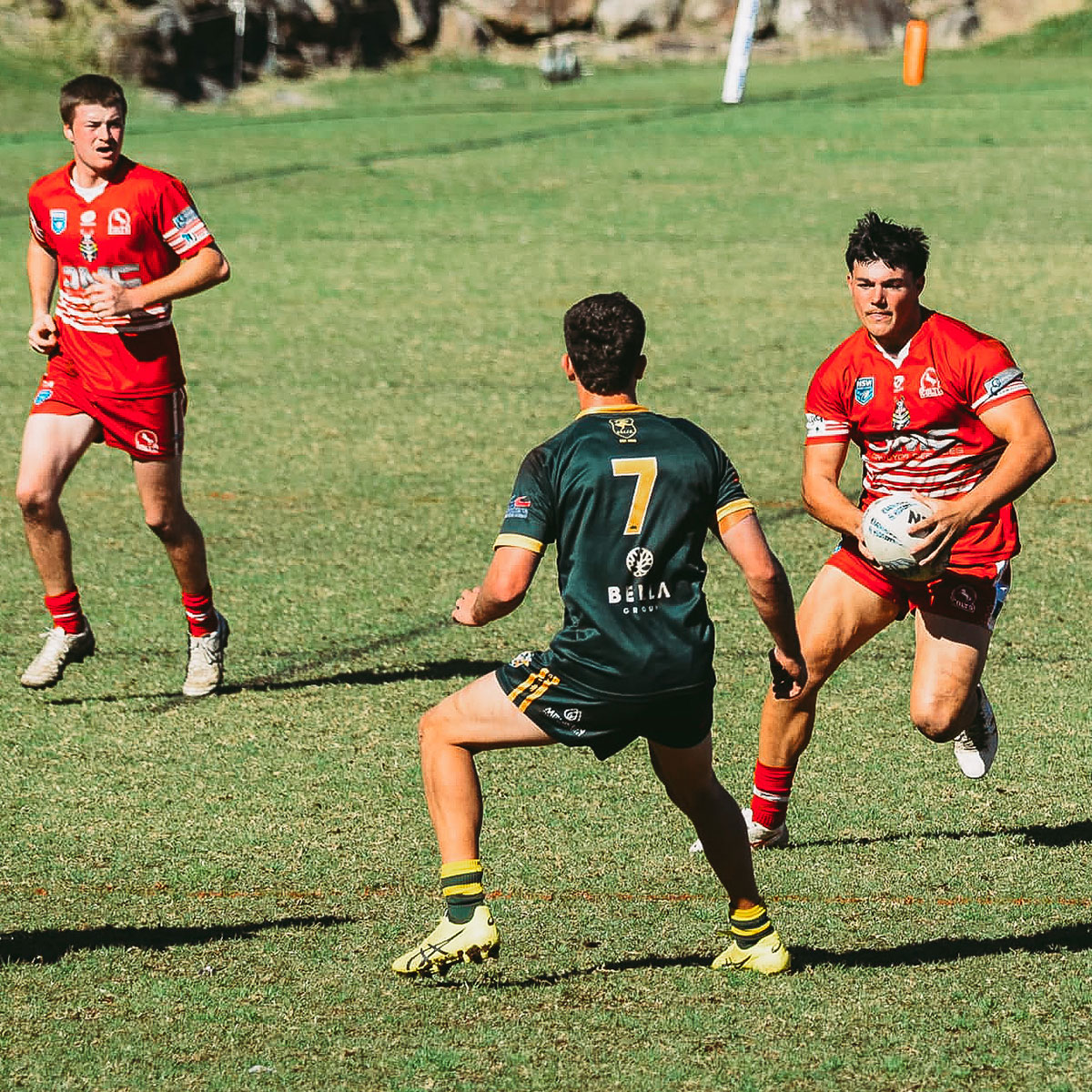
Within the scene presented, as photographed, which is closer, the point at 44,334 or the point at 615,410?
the point at 615,410

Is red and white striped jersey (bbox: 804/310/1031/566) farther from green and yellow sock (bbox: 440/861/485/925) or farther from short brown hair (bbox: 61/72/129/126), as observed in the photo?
short brown hair (bbox: 61/72/129/126)

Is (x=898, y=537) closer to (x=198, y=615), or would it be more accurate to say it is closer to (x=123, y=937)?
(x=123, y=937)

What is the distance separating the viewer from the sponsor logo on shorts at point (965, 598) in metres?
6.71

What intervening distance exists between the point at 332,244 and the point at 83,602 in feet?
39.6

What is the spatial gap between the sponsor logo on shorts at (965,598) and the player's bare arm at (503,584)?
220 cm

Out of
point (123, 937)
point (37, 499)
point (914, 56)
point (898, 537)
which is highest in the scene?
point (914, 56)

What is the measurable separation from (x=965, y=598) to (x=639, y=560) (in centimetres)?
212

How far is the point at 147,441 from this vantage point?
8.34 metres

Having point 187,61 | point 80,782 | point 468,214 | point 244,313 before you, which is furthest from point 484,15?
point 80,782

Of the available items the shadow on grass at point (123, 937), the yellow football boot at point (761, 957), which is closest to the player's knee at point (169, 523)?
the shadow on grass at point (123, 937)

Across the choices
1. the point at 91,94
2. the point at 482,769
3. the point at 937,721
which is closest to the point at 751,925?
the point at 937,721

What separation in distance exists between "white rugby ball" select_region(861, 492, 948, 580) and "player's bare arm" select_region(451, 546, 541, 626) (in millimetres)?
1646

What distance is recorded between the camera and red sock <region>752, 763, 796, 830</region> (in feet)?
Result: 21.7

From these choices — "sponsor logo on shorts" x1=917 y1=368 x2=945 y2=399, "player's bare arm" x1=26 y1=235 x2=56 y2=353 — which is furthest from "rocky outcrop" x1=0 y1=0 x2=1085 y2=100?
"sponsor logo on shorts" x1=917 y1=368 x2=945 y2=399
